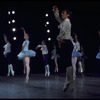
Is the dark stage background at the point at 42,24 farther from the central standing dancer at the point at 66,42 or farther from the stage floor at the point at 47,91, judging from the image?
the central standing dancer at the point at 66,42

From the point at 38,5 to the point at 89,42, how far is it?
4.68 meters

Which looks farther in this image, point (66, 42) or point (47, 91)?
point (66, 42)

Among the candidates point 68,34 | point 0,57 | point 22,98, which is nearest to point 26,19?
point 0,57

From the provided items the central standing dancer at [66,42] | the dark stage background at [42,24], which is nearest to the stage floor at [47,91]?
the central standing dancer at [66,42]

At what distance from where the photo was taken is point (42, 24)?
62.5 feet

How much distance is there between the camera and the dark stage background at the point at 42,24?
17069 mm

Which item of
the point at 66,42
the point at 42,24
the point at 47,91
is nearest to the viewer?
the point at 47,91

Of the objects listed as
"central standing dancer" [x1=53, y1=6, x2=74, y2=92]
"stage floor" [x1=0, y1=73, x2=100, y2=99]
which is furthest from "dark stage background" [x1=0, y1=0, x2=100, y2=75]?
"central standing dancer" [x1=53, y1=6, x2=74, y2=92]

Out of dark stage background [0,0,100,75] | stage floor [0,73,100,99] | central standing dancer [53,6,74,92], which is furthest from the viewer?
dark stage background [0,0,100,75]

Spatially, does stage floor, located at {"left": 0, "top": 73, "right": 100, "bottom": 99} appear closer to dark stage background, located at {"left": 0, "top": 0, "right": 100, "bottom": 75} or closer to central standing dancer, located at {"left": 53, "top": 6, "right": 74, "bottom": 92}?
central standing dancer, located at {"left": 53, "top": 6, "right": 74, "bottom": 92}

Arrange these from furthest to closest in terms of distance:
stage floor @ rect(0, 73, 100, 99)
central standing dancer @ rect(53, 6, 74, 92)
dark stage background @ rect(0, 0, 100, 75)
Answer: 1. dark stage background @ rect(0, 0, 100, 75)
2. central standing dancer @ rect(53, 6, 74, 92)
3. stage floor @ rect(0, 73, 100, 99)

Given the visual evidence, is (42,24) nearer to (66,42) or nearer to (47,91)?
(66,42)

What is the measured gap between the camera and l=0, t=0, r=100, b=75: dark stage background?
56.0 feet

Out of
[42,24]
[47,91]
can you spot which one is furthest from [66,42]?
[42,24]
